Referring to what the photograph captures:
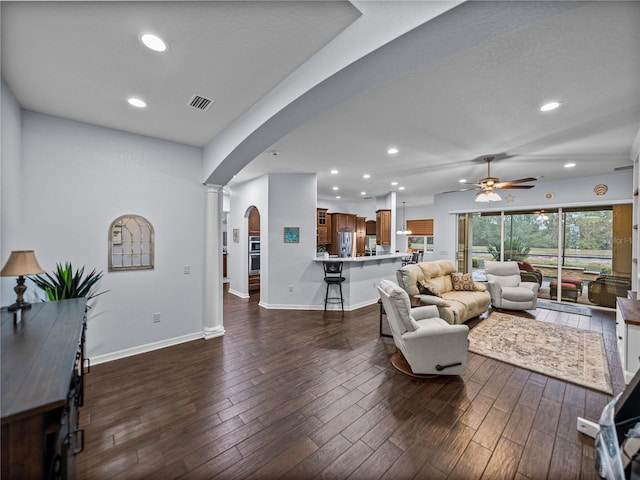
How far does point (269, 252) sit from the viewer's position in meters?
5.36

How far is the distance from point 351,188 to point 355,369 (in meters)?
5.01

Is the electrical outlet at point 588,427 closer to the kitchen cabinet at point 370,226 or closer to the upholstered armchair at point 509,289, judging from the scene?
the upholstered armchair at point 509,289

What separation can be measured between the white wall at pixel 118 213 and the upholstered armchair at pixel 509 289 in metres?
5.65

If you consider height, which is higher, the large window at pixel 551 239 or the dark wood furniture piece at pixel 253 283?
the large window at pixel 551 239

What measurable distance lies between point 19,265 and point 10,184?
96 cm

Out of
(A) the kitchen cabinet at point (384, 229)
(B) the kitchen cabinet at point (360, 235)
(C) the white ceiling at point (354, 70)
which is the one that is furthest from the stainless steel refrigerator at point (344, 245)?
(C) the white ceiling at point (354, 70)

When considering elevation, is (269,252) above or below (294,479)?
above

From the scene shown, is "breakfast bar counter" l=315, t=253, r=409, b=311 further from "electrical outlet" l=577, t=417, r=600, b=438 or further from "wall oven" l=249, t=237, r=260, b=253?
"electrical outlet" l=577, t=417, r=600, b=438

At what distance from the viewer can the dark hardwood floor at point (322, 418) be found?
1.68 m

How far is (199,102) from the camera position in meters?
2.45

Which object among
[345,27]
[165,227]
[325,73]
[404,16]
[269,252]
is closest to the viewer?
[404,16]

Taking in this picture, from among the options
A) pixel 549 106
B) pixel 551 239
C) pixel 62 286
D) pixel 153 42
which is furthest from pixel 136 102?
pixel 551 239

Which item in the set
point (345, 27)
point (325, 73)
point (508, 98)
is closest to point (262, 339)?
point (325, 73)

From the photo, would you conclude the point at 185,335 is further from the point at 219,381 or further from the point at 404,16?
the point at 404,16
